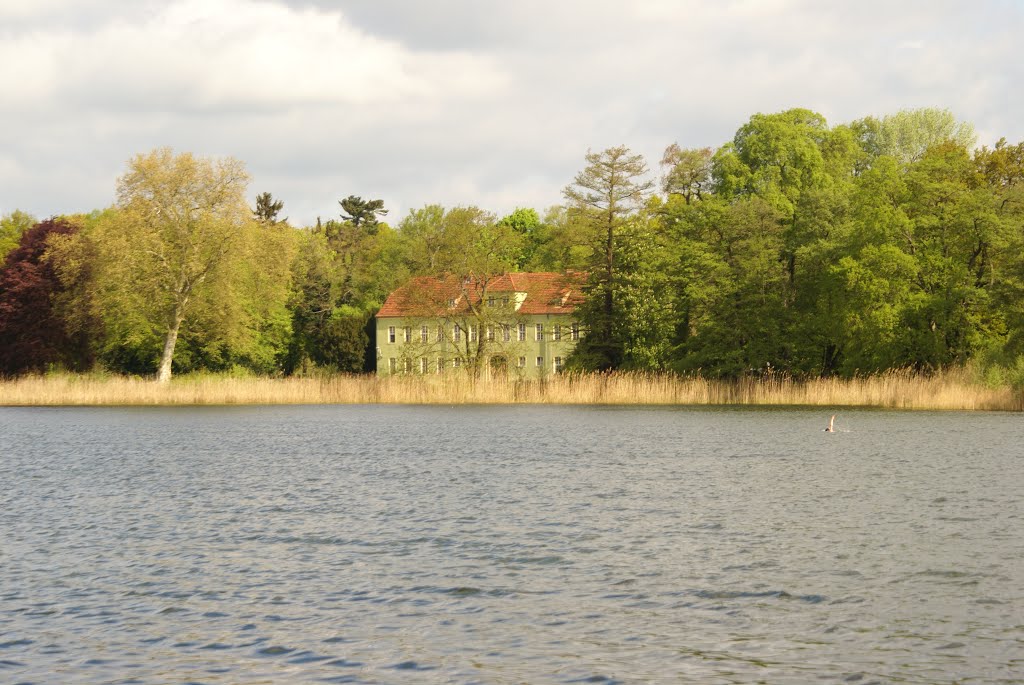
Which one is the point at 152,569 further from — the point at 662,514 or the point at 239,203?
the point at 239,203

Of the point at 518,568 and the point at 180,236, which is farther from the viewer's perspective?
the point at 180,236

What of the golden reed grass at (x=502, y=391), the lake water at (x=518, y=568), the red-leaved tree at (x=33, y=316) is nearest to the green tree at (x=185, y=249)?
the golden reed grass at (x=502, y=391)

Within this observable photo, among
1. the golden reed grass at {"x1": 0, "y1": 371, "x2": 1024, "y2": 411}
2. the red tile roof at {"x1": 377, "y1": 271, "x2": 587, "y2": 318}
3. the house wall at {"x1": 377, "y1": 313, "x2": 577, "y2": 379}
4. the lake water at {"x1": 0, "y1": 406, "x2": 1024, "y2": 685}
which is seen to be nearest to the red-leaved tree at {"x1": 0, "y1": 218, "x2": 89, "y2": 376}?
the golden reed grass at {"x1": 0, "y1": 371, "x2": 1024, "y2": 411}

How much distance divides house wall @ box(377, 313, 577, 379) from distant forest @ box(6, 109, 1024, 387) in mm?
3602

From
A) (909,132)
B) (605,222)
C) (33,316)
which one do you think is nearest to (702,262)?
(605,222)

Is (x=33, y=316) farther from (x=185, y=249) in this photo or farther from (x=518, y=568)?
(x=518, y=568)

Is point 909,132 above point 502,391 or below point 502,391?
above

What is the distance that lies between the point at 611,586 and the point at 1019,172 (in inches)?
2589

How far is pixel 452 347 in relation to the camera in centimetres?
8169

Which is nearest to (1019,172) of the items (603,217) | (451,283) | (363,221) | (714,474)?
(603,217)

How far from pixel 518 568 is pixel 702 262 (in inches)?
2225

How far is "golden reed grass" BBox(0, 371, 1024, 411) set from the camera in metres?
54.9

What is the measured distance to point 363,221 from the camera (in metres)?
138

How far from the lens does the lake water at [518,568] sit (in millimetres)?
→ 10727
